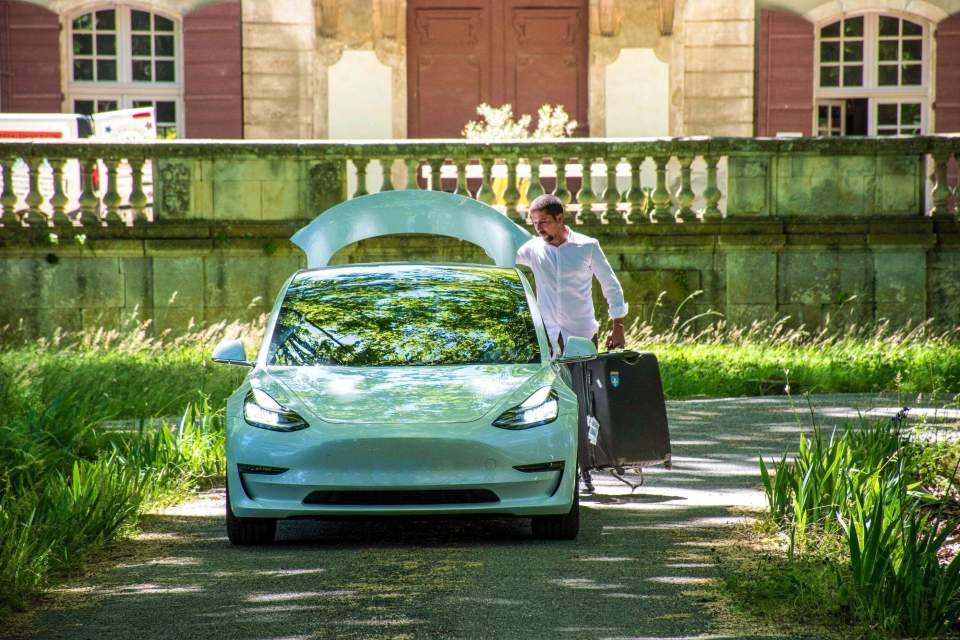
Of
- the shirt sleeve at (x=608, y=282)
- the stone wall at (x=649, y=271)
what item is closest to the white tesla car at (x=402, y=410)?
the shirt sleeve at (x=608, y=282)

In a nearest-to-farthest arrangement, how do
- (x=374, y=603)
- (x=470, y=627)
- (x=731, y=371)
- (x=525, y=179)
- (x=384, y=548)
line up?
(x=470, y=627) → (x=374, y=603) → (x=384, y=548) → (x=731, y=371) → (x=525, y=179)

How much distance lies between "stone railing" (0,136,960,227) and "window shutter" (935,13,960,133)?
23.3 ft

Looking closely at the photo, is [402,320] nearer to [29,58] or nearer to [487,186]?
[487,186]

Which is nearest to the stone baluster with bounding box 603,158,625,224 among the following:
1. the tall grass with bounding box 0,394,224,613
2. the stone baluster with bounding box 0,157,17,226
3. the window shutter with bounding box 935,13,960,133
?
the stone baluster with bounding box 0,157,17,226

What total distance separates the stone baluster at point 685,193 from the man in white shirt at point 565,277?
7.60 m

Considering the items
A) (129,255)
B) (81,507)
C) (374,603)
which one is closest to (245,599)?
(374,603)

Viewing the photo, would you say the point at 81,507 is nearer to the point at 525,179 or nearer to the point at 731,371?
the point at 731,371

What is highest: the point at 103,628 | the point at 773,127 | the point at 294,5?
the point at 294,5

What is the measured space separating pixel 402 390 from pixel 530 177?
9.63 m

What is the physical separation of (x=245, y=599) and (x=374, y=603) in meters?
0.53

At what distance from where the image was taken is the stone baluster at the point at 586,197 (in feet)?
55.1

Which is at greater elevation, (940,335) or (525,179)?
(525,179)

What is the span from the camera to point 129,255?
1689 cm

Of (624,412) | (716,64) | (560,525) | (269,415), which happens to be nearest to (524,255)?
(624,412)
